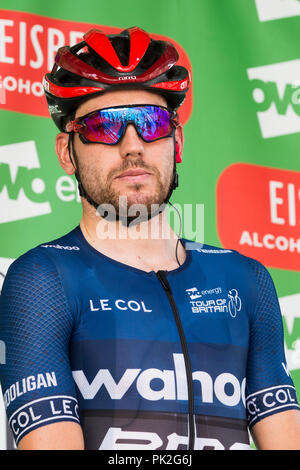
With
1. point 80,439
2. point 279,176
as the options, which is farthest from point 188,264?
point 279,176

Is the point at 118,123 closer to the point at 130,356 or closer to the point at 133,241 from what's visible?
the point at 133,241

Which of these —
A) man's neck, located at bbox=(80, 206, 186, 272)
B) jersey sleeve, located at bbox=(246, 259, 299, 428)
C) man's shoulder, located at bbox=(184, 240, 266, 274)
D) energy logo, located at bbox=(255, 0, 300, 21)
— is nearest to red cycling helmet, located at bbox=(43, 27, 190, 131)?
man's neck, located at bbox=(80, 206, 186, 272)

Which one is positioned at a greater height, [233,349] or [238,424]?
[233,349]

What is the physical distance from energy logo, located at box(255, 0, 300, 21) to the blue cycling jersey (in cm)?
214

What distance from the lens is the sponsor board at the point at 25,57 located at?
13.6 feet

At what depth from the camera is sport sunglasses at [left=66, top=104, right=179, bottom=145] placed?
293 cm

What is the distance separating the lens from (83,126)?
298 cm

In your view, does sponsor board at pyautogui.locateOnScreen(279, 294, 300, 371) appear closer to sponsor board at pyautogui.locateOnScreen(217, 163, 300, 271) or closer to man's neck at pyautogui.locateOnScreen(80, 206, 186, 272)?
sponsor board at pyautogui.locateOnScreen(217, 163, 300, 271)

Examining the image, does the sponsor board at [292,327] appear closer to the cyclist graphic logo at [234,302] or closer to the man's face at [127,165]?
the cyclist graphic logo at [234,302]

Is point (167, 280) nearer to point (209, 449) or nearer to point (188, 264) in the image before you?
point (188, 264)

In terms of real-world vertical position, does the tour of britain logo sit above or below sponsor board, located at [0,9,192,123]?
below
